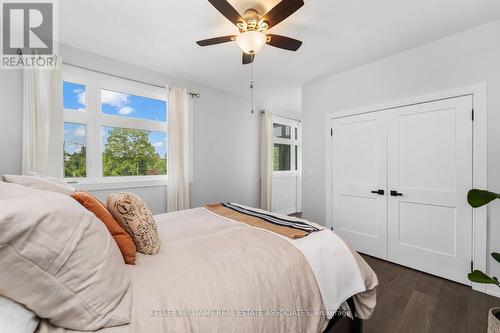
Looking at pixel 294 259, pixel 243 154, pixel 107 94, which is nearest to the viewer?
pixel 294 259

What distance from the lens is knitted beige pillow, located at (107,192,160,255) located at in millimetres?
1188

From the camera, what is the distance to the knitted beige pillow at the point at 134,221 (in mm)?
1188

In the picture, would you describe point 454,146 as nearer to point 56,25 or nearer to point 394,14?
point 394,14

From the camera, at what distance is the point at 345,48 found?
2594 mm

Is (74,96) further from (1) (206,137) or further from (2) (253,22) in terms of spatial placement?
(2) (253,22)

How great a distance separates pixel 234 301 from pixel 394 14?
8.67 ft

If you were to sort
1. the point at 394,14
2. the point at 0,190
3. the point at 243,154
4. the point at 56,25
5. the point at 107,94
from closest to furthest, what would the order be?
the point at 0,190, the point at 394,14, the point at 56,25, the point at 107,94, the point at 243,154

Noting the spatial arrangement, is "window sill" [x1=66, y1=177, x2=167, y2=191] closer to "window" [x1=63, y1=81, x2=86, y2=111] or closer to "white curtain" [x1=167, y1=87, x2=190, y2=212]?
"white curtain" [x1=167, y1=87, x2=190, y2=212]

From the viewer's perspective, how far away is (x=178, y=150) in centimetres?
330

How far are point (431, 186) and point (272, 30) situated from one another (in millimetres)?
2435

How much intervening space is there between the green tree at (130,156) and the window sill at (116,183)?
93 millimetres

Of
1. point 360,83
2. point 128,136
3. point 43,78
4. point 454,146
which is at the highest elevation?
point 360,83

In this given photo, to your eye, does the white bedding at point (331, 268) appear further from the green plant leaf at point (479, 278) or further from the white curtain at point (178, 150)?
the white curtain at point (178, 150)

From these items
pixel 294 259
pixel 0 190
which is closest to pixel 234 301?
pixel 294 259
